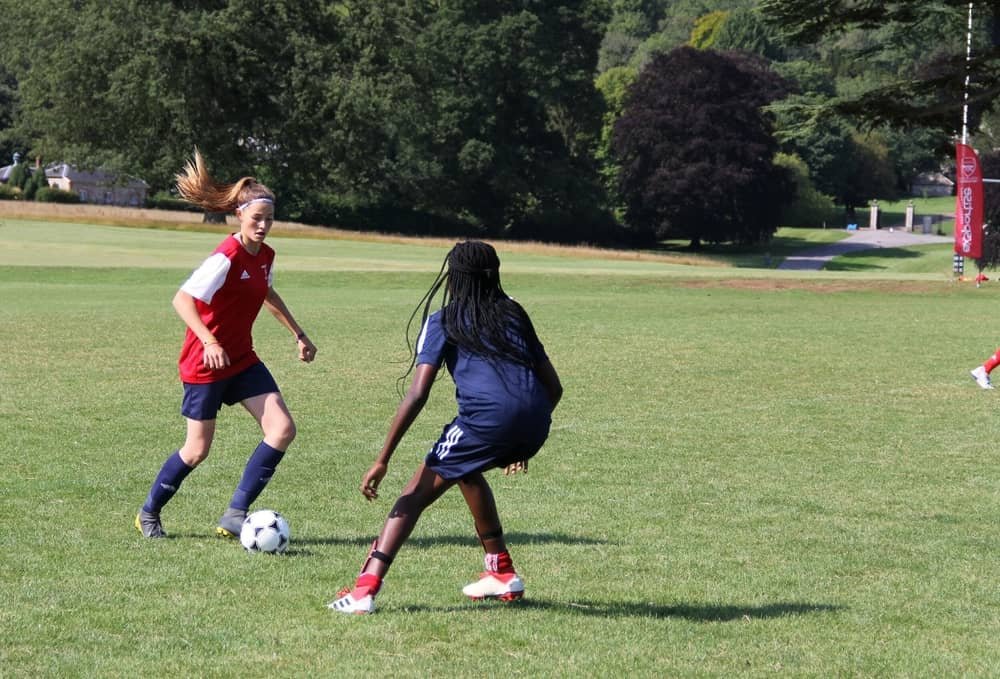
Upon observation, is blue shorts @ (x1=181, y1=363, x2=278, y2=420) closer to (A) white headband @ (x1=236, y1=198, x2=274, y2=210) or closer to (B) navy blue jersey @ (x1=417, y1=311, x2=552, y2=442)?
(A) white headband @ (x1=236, y1=198, x2=274, y2=210)

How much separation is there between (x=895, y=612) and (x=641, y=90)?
276 ft

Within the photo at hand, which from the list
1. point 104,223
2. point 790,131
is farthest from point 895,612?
point 104,223

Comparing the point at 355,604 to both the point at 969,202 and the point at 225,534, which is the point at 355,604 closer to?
the point at 225,534

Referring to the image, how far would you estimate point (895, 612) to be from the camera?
6453mm

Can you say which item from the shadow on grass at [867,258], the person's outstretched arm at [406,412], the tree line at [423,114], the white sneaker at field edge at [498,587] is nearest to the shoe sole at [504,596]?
the white sneaker at field edge at [498,587]

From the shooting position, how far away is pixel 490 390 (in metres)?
5.99

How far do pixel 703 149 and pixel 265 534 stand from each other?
79.8 metres

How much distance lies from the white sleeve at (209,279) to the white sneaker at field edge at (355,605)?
2258mm

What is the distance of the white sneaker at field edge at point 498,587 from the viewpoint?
6.45 metres

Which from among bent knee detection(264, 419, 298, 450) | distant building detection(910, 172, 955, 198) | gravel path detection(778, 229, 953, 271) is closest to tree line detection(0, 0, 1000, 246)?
gravel path detection(778, 229, 953, 271)

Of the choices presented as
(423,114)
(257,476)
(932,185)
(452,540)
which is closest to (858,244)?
(423,114)

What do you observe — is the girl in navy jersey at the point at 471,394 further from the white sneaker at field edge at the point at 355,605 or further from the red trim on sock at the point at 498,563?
the red trim on sock at the point at 498,563

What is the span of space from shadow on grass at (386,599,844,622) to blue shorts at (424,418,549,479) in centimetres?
76

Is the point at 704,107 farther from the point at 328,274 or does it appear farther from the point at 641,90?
the point at 328,274
